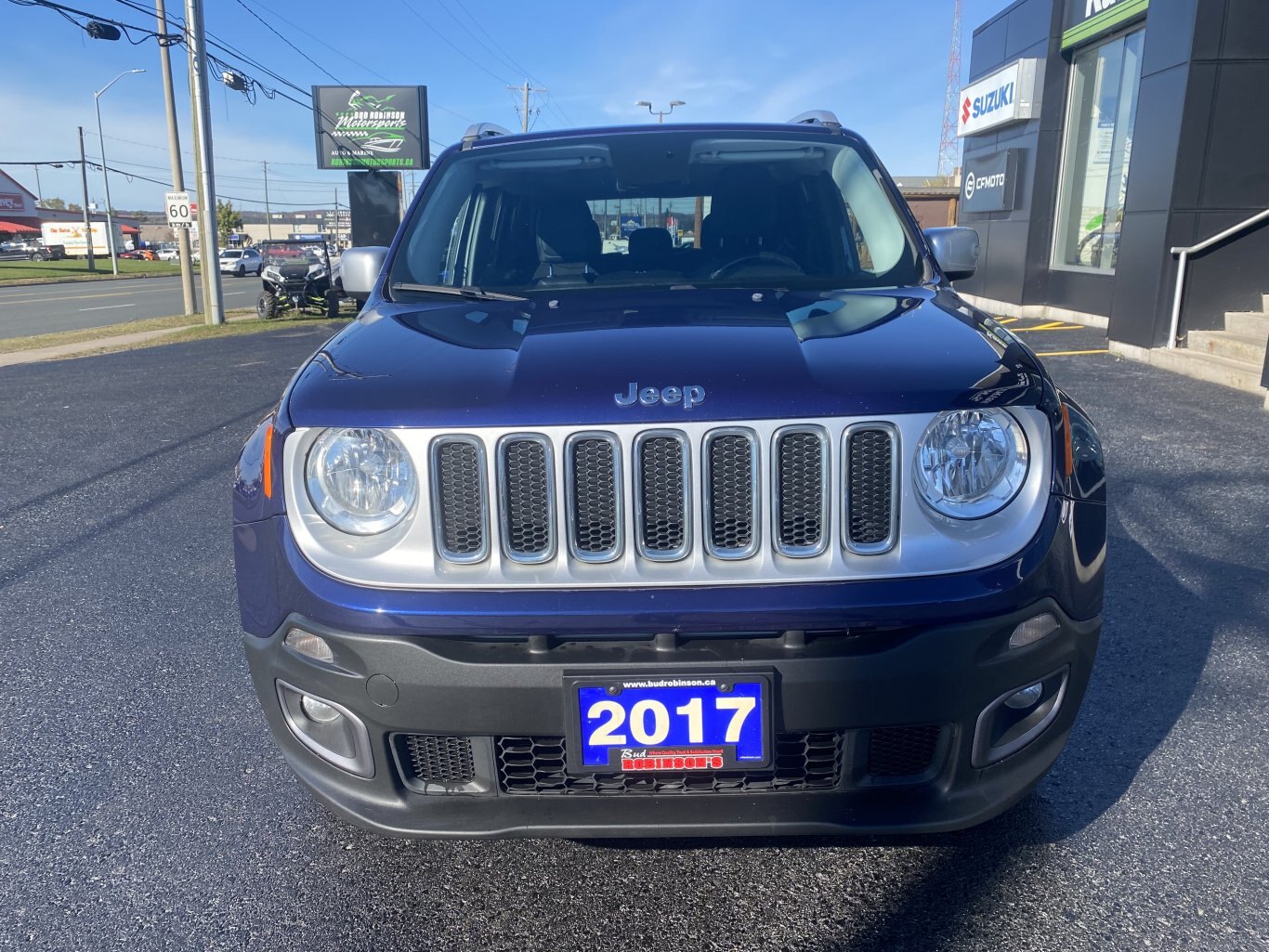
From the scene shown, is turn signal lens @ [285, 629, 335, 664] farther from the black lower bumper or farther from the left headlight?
the left headlight

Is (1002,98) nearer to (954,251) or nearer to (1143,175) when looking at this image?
(1143,175)

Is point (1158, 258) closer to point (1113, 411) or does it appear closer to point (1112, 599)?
point (1113, 411)

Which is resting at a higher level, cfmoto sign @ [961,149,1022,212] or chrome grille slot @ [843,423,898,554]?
cfmoto sign @ [961,149,1022,212]

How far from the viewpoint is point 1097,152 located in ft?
44.6

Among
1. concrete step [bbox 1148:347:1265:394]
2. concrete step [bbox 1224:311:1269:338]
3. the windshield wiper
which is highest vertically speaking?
the windshield wiper

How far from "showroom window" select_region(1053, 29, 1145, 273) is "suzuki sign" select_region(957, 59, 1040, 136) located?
592 millimetres

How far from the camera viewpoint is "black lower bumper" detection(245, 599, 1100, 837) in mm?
1799

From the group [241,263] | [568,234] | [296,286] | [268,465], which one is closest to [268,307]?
[296,286]

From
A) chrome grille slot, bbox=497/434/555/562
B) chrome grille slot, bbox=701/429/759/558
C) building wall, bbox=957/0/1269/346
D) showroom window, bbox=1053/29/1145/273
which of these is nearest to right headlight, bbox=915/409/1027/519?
chrome grille slot, bbox=701/429/759/558

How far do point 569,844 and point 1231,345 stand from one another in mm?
8707

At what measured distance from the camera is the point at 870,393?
1855 mm

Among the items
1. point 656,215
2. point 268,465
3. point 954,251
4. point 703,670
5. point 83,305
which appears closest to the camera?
point 703,670

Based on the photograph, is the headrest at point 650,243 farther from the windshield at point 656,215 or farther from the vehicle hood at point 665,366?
the vehicle hood at point 665,366

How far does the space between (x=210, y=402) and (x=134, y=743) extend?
6932mm
